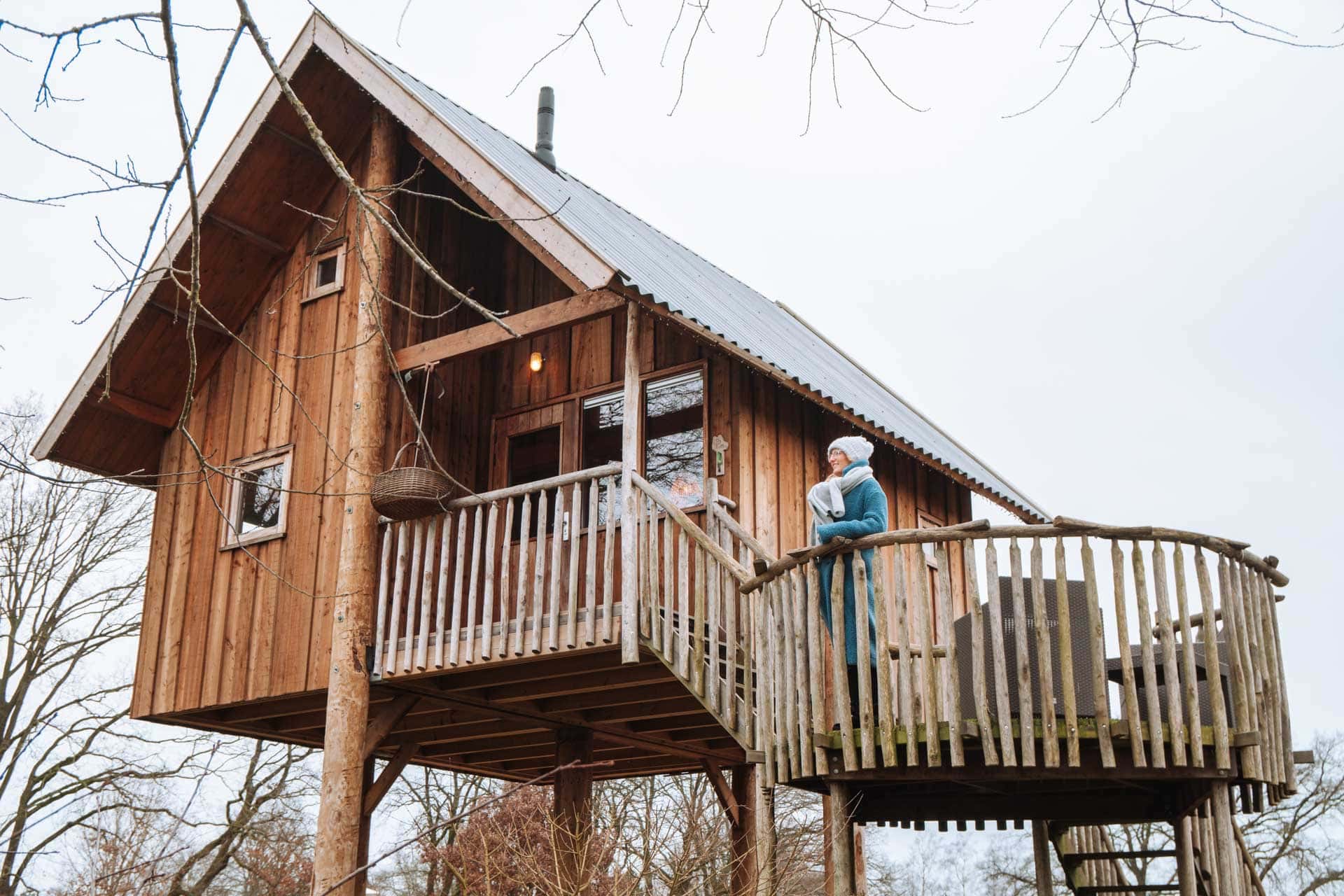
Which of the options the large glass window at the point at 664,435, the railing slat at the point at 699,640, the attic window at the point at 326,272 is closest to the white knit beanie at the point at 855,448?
the railing slat at the point at 699,640

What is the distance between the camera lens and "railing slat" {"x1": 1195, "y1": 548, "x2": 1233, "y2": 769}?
762cm

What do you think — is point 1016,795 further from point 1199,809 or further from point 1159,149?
point 1159,149

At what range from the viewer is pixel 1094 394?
94.4 m

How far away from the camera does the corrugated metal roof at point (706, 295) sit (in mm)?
11594

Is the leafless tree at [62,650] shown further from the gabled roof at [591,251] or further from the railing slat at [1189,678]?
the railing slat at [1189,678]

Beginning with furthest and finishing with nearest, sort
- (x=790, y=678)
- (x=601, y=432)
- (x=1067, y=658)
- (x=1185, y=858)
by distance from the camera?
(x=601, y=432)
(x=1185, y=858)
(x=790, y=678)
(x=1067, y=658)

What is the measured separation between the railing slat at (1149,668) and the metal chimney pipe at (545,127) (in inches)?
407

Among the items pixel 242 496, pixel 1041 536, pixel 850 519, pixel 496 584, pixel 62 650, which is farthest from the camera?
pixel 62 650

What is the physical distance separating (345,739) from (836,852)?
488cm

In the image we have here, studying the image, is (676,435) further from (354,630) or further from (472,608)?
(354,630)

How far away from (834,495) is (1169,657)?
86.9 inches

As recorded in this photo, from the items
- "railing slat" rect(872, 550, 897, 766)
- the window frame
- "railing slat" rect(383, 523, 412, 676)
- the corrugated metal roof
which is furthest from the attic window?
"railing slat" rect(872, 550, 897, 766)

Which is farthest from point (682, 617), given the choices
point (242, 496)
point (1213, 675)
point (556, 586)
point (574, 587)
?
point (242, 496)

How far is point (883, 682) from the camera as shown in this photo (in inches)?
318
